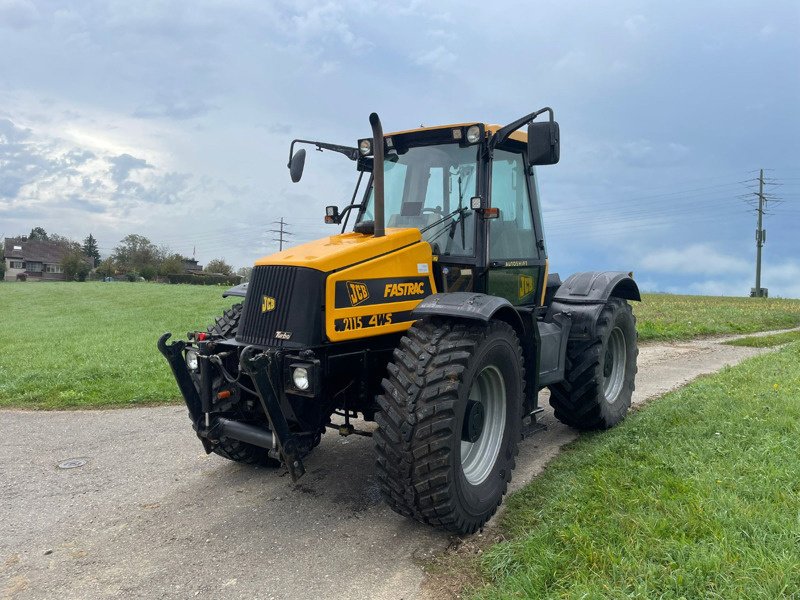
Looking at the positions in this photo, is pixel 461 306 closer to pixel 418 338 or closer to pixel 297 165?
pixel 418 338

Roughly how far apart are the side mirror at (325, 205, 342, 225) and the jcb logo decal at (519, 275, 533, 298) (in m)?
1.79

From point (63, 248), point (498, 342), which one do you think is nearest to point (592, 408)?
point (498, 342)

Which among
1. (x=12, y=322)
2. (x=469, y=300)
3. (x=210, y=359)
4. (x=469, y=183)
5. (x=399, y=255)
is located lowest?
(x=12, y=322)

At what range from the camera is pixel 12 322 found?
2162cm

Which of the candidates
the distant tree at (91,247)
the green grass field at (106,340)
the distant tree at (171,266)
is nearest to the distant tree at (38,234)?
the distant tree at (91,247)

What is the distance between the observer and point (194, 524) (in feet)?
14.2

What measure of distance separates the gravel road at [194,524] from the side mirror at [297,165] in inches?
97.5

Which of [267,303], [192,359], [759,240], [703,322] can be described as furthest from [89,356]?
[759,240]

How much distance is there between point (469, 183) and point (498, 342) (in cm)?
151

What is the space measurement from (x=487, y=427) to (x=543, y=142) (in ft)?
7.10

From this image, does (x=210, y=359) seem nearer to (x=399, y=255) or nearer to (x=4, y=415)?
(x=399, y=255)

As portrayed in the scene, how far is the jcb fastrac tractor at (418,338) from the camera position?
3873 mm

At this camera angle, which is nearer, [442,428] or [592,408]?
[442,428]

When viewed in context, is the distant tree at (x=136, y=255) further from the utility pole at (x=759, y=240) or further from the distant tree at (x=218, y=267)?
the utility pole at (x=759, y=240)
